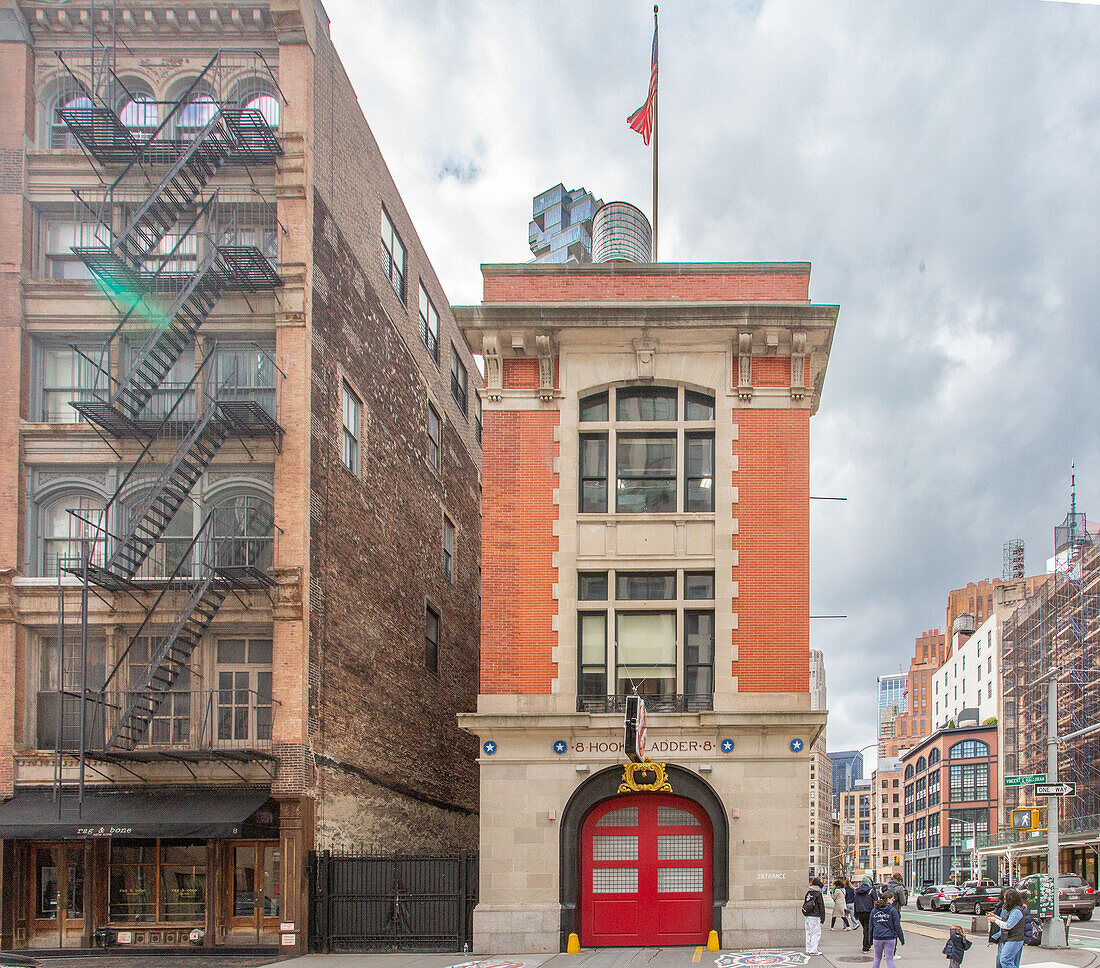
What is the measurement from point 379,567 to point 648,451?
9.20 m

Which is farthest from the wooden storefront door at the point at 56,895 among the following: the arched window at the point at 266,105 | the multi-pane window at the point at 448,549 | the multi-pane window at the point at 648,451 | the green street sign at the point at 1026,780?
the green street sign at the point at 1026,780

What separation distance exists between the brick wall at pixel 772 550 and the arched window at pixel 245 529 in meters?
10.2

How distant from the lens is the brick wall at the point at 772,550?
72.3 feet

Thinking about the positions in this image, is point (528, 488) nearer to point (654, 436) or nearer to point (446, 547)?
point (654, 436)

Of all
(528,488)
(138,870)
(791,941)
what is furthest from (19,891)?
(791,941)

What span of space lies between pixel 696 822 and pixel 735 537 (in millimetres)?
5888

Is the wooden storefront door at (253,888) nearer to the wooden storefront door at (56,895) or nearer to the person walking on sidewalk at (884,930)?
the wooden storefront door at (56,895)

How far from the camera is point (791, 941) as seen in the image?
20.7m

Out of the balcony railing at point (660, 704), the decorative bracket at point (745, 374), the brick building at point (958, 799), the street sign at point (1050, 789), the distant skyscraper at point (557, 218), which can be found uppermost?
the distant skyscraper at point (557, 218)

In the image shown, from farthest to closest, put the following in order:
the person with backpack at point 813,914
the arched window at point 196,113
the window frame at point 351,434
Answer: the window frame at point 351,434 < the arched window at point 196,113 < the person with backpack at point 813,914

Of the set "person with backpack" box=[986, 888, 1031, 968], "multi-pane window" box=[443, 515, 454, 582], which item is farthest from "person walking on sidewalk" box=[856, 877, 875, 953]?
"multi-pane window" box=[443, 515, 454, 582]

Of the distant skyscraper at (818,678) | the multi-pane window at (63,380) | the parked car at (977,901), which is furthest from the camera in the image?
the distant skyscraper at (818,678)

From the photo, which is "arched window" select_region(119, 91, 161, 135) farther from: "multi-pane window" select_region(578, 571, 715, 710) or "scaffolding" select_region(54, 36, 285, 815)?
"multi-pane window" select_region(578, 571, 715, 710)

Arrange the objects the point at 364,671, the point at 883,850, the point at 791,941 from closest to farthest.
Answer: the point at 791,941 < the point at 364,671 < the point at 883,850
